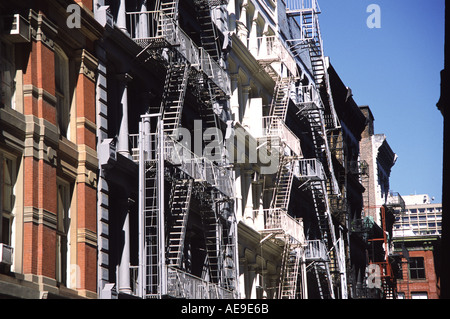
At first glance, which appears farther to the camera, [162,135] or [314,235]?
[314,235]

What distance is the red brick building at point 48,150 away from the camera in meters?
19.6

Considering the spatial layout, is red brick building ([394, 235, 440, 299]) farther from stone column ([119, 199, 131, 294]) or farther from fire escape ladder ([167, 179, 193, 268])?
stone column ([119, 199, 131, 294])

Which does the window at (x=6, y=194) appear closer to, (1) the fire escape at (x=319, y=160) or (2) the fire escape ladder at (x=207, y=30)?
(2) the fire escape ladder at (x=207, y=30)

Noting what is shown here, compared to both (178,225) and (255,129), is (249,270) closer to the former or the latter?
(255,129)

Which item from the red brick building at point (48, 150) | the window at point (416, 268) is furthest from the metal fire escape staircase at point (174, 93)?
the window at point (416, 268)

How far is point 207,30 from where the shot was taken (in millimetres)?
33031

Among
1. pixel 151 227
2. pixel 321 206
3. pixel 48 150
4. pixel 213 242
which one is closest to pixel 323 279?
pixel 321 206

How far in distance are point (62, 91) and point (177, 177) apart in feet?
17.7

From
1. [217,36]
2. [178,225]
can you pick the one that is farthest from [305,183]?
[178,225]

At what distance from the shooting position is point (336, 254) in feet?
155

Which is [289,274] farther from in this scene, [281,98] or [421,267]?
[421,267]
